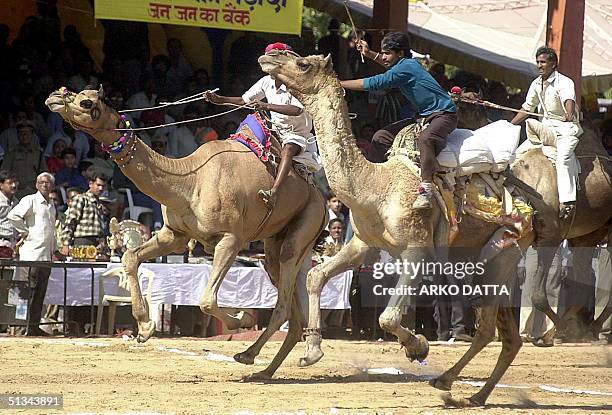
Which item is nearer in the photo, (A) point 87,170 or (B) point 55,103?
(B) point 55,103

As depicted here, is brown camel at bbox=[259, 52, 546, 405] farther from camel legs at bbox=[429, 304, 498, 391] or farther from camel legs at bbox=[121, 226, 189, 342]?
camel legs at bbox=[121, 226, 189, 342]

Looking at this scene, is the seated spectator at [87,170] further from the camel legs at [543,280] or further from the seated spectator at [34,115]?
the camel legs at [543,280]

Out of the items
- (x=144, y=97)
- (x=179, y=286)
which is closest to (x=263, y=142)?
(x=179, y=286)

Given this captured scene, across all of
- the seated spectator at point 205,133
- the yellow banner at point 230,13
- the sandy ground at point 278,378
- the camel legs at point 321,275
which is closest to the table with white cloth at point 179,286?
the sandy ground at point 278,378

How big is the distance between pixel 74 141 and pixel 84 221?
8.72ft

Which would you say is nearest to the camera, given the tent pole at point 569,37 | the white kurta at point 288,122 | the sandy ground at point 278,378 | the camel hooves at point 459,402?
the sandy ground at point 278,378

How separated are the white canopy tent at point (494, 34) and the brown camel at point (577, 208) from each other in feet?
21.4

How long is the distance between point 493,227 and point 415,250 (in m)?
0.83

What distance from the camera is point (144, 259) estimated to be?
11797mm

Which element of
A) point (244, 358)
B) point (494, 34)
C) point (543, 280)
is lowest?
point (244, 358)

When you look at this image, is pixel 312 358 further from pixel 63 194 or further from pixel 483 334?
pixel 63 194

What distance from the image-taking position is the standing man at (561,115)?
13602 mm

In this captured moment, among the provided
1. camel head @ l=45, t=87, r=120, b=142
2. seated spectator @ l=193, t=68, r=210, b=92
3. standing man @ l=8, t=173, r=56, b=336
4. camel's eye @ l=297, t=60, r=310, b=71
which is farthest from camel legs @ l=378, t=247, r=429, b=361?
seated spectator @ l=193, t=68, r=210, b=92

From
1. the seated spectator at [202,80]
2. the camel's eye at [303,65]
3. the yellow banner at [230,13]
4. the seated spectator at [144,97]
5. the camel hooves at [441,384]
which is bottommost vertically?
the camel hooves at [441,384]
